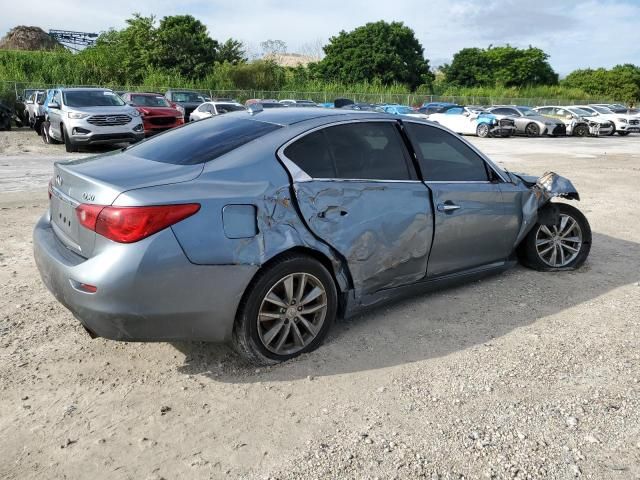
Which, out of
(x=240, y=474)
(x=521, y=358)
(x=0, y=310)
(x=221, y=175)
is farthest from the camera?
(x=0, y=310)

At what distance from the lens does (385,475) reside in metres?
2.53

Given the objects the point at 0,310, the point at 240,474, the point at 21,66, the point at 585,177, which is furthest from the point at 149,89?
the point at 240,474

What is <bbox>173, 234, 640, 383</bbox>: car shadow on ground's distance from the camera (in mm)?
3492

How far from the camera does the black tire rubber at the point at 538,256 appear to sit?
5227 mm

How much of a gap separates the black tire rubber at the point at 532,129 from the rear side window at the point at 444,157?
83.7 feet

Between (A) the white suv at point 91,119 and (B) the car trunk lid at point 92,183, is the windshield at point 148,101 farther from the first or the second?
(B) the car trunk lid at point 92,183

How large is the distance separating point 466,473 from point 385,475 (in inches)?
14.7

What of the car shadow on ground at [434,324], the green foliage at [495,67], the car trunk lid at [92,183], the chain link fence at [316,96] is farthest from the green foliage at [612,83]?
the car trunk lid at [92,183]

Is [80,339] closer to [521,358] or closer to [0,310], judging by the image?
[0,310]

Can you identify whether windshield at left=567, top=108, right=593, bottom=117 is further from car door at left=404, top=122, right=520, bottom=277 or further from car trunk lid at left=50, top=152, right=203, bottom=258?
car trunk lid at left=50, top=152, right=203, bottom=258

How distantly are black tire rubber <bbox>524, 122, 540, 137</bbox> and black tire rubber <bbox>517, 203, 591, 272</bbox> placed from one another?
24529 millimetres

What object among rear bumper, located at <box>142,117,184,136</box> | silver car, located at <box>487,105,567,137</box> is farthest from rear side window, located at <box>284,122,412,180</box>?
silver car, located at <box>487,105,567,137</box>

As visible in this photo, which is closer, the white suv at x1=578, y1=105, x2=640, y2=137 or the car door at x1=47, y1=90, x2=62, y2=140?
the car door at x1=47, y1=90, x2=62, y2=140

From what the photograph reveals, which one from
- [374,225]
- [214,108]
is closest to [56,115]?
[214,108]
